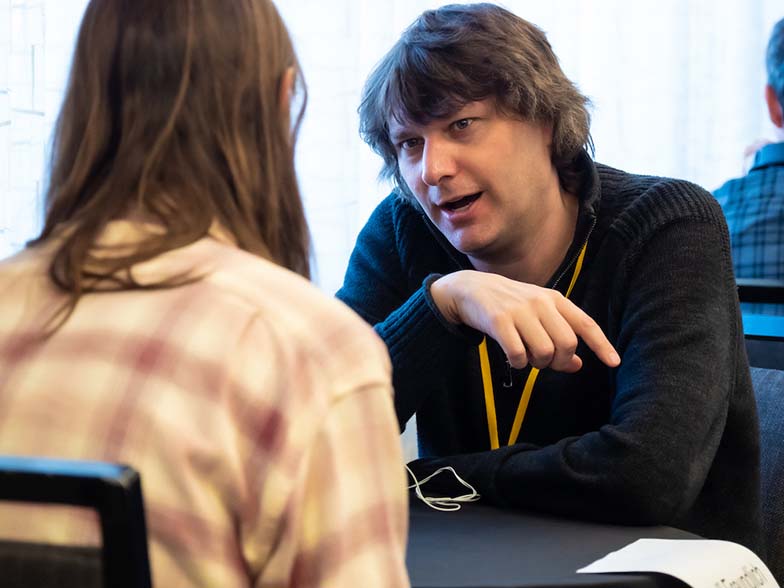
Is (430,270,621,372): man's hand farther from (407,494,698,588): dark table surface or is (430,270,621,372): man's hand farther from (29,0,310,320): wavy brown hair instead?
(29,0,310,320): wavy brown hair

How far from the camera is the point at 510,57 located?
1.62 metres

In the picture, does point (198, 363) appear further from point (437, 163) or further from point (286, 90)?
point (437, 163)

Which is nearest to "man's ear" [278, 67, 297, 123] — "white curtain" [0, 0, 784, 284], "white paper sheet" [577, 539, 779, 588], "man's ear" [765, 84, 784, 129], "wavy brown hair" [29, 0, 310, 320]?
"wavy brown hair" [29, 0, 310, 320]

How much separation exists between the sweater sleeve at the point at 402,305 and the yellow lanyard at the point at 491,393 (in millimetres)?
80

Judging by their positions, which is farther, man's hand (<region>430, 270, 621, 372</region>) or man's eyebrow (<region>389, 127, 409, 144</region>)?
man's eyebrow (<region>389, 127, 409, 144</region>)

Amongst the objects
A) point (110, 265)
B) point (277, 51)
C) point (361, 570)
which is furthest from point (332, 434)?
point (277, 51)

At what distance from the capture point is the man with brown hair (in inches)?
51.2

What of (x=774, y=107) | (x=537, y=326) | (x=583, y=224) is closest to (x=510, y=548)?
(x=537, y=326)

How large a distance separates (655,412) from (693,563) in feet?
0.99

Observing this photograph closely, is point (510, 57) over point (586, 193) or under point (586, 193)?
over

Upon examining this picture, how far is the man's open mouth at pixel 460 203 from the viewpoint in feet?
5.39

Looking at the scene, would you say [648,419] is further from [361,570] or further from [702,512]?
[361,570]

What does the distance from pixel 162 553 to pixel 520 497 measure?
67cm

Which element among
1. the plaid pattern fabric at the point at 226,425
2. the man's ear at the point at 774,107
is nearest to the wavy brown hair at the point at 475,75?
the plaid pattern fabric at the point at 226,425
